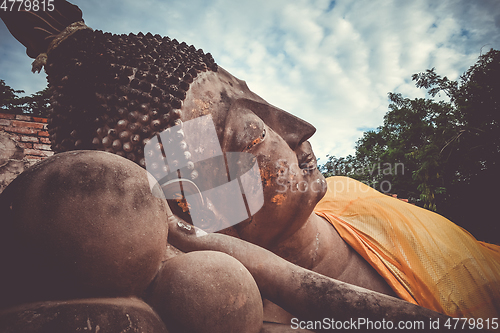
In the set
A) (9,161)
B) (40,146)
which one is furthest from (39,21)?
(40,146)

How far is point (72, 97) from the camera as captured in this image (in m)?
1.06

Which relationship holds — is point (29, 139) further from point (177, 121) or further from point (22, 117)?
point (177, 121)

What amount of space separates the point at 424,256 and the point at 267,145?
3.99ft

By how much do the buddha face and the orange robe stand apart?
2.24 feet

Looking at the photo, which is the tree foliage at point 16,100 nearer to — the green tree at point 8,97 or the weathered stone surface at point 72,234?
the green tree at point 8,97

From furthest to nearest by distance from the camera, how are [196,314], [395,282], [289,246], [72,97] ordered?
[395,282], [289,246], [72,97], [196,314]

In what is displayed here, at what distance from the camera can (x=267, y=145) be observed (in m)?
1.20

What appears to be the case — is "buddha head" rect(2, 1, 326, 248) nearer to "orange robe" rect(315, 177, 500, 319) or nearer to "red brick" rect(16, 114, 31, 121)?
"orange robe" rect(315, 177, 500, 319)

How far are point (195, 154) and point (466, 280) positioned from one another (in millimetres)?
1705

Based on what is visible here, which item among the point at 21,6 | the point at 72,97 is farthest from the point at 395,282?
the point at 21,6

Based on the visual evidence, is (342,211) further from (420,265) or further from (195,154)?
(195,154)

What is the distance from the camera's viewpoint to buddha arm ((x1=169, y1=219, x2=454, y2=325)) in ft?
2.27

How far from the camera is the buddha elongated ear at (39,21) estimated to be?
1094 mm

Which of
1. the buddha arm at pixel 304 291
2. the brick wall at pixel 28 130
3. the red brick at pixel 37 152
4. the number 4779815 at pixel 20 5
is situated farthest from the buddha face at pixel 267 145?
the brick wall at pixel 28 130
